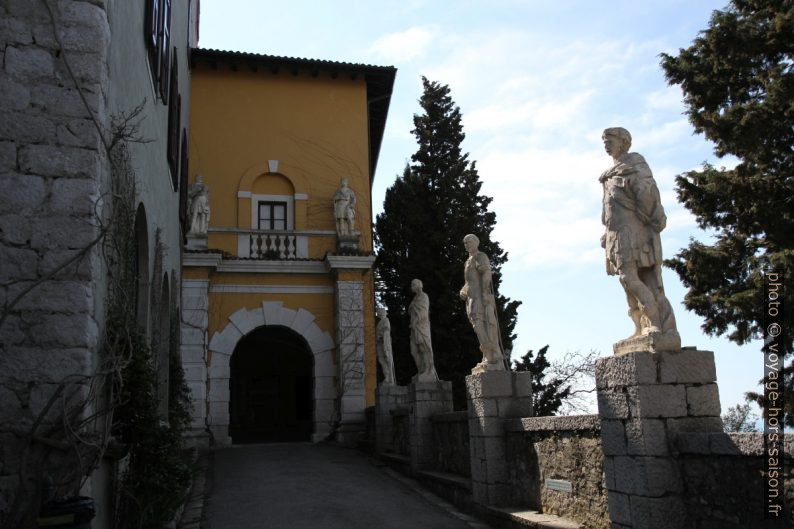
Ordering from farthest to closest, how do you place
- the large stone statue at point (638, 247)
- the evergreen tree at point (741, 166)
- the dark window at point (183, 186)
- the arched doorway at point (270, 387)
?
the arched doorway at point (270, 387) < the dark window at point (183, 186) < the evergreen tree at point (741, 166) < the large stone statue at point (638, 247)

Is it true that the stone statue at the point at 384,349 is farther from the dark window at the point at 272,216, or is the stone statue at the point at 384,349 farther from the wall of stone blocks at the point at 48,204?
the wall of stone blocks at the point at 48,204

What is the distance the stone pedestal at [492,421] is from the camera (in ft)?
28.0

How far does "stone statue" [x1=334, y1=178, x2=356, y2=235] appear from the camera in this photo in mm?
16812

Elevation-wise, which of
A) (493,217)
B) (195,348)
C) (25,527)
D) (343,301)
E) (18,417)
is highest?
(493,217)

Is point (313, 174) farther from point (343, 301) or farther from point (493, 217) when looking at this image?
point (493, 217)

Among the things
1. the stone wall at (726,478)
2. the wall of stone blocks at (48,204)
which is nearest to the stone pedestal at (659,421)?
the stone wall at (726,478)

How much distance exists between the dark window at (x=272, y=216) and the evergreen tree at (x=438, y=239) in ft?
17.2

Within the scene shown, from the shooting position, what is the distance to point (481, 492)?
866 centimetres

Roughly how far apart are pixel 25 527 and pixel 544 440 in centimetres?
518

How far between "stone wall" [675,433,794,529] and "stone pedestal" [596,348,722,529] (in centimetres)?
12

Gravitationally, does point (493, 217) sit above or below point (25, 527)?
above

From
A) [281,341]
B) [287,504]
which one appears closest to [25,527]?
[287,504]

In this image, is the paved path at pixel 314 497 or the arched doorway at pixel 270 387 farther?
the arched doorway at pixel 270 387

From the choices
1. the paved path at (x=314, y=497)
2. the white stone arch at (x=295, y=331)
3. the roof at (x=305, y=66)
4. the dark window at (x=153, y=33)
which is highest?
the roof at (x=305, y=66)
